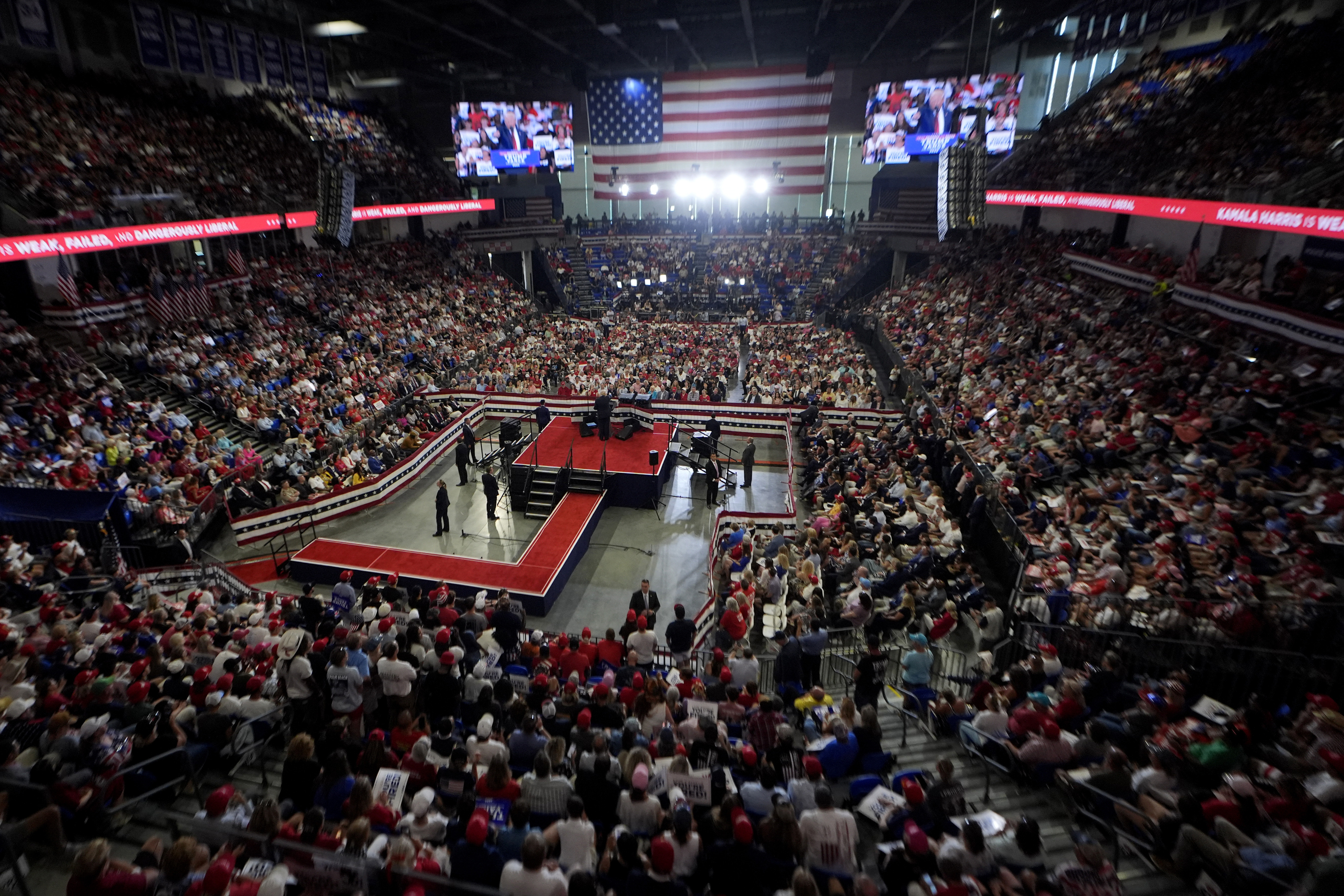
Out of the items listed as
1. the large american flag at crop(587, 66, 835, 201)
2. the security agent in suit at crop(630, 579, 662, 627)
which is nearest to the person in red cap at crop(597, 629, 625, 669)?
the security agent in suit at crop(630, 579, 662, 627)

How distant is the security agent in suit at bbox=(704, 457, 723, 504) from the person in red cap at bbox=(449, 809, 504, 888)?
11919 mm

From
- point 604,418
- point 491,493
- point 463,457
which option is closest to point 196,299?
point 463,457

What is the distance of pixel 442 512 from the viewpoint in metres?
14.7

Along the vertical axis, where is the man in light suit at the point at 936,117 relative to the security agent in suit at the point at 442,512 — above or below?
above

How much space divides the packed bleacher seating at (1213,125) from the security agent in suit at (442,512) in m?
17.7

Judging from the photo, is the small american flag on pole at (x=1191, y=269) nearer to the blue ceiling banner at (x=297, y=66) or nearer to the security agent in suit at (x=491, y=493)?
the security agent in suit at (x=491, y=493)

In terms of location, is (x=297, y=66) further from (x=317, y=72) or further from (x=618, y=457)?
(x=618, y=457)

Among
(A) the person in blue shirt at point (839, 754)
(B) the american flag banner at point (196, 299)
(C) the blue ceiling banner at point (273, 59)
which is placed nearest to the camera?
(A) the person in blue shirt at point (839, 754)

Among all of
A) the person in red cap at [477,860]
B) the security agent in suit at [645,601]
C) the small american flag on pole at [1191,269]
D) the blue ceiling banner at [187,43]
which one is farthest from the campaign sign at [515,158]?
the person in red cap at [477,860]

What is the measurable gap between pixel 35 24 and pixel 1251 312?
3402cm

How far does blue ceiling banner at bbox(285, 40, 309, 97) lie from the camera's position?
2981 centimetres

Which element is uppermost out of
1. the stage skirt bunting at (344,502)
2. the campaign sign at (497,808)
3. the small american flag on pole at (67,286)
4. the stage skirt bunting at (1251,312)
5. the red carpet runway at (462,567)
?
the small american flag on pole at (67,286)

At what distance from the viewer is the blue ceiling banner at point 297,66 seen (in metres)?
29.8

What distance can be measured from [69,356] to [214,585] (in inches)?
330
